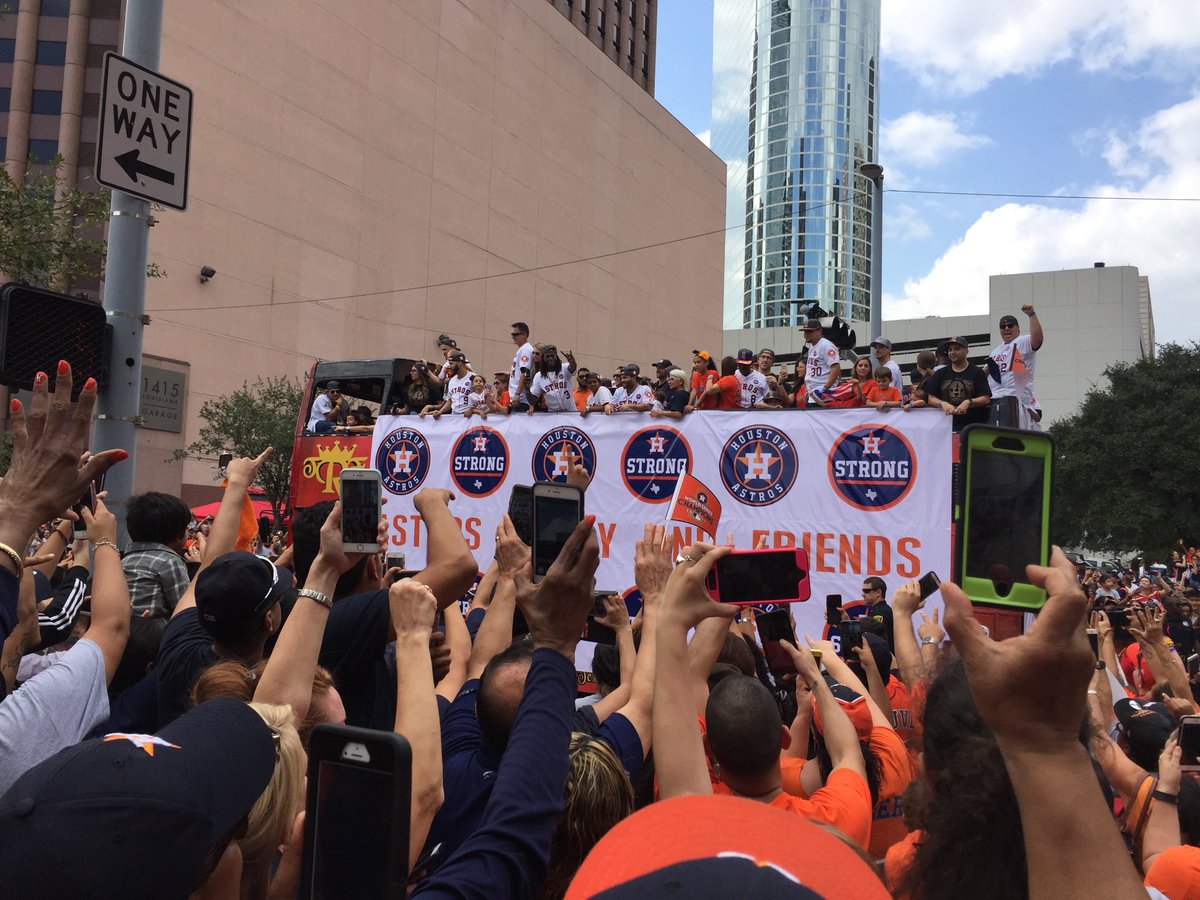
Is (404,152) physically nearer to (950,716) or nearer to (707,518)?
(707,518)

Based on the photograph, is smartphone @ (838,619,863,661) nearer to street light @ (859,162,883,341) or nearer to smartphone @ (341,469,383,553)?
smartphone @ (341,469,383,553)

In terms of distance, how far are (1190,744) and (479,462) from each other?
389 inches

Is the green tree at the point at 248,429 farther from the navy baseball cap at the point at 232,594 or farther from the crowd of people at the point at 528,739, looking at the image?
the navy baseball cap at the point at 232,594

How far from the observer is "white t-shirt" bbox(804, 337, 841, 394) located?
37.9 ft

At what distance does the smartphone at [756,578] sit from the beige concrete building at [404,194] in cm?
2959

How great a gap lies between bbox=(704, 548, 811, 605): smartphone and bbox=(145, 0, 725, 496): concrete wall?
30.6 meters

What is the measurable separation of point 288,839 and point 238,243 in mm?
34543

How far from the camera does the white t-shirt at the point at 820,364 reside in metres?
11.5

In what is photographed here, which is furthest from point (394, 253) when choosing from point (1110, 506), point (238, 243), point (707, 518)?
point (707, 518)

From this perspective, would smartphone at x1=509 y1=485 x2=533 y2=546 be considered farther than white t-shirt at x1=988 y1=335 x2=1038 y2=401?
No

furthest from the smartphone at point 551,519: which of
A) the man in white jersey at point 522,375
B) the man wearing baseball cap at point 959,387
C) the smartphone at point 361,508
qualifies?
the man in white jersey at point 522,375

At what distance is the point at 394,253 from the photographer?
3950cm

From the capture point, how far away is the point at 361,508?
108 inches

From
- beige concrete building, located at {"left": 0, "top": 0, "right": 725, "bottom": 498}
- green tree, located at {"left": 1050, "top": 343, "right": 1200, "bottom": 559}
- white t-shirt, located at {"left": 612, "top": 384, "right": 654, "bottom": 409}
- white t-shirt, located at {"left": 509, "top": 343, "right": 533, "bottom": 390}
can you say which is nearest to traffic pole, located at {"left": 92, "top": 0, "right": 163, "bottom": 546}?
white t-shirt, located at {"left": 612, "top": 384, "right": 654, "bottom": 409}
